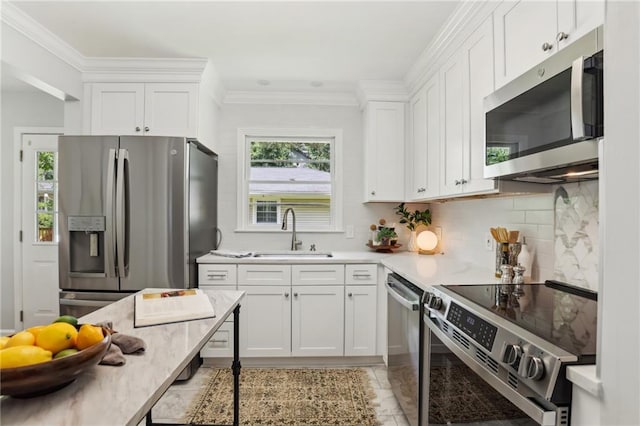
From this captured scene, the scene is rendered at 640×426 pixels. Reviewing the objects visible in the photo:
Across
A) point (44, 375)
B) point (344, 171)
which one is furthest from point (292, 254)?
point (44, 375)

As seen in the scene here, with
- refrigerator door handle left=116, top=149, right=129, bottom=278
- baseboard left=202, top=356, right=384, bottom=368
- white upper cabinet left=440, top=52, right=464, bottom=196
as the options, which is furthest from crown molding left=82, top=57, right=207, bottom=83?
baseboard left=202, top=356, right=384, bottom=368

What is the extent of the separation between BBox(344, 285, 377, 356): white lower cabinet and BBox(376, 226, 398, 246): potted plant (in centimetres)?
64

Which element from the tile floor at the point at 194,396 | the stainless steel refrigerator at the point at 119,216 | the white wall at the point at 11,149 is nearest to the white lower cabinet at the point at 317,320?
the tile floor at the point at 194,396

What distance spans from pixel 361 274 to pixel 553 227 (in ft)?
4.92

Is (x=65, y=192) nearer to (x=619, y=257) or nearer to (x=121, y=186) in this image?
(x=121, y=186)

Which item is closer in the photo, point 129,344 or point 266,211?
point 129,344

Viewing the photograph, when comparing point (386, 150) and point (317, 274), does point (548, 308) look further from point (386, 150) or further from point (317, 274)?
point (386, 150)

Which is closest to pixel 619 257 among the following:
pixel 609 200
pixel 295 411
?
pixel 609 200

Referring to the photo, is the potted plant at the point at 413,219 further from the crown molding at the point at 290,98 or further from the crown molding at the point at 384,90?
the crown molding at the point at 290,98

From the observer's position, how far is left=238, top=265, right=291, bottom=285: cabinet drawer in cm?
292

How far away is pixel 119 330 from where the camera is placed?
1219mm

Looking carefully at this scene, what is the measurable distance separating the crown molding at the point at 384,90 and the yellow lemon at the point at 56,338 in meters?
3.00

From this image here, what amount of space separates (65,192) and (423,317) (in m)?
2.74

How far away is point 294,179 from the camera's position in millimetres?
3703
